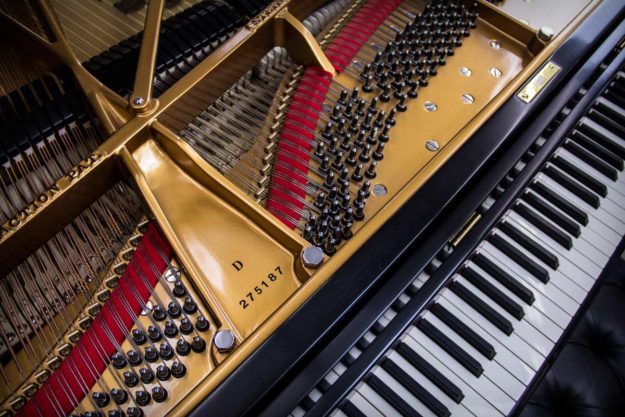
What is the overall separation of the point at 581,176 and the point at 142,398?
75.2 inches

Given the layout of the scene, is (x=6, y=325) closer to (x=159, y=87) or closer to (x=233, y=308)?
(x=233, y=308)

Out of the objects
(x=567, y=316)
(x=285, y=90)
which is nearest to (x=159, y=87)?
(x=285, y=90)

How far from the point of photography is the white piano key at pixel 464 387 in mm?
1545

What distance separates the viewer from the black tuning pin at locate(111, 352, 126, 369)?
144cm

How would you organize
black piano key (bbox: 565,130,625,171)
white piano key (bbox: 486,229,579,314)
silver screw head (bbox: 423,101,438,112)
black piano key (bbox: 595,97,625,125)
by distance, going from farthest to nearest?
1. black piano key (bbox: 595,97,625,125)
2. black piano key (bbox: 565,130,625,171)
3. silver screw head (bbox: 423,101,438,112)
4. white piano key (bbox: 486,229,579,314)

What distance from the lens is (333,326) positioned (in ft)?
4.60

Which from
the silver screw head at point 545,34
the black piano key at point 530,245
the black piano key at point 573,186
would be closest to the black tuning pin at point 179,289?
the black piano key at point 530,245

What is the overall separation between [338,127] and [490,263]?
0.77 m

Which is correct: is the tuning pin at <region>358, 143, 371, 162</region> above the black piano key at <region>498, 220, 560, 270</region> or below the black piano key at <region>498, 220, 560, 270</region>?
below

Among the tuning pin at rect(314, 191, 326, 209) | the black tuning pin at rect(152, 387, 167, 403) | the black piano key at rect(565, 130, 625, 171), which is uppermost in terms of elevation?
the black piano key at rect(565, 130, 625, 171)

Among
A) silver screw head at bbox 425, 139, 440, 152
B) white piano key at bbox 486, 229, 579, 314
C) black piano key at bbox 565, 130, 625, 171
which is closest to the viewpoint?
white piano key at bbox 486, 229, 579, 314

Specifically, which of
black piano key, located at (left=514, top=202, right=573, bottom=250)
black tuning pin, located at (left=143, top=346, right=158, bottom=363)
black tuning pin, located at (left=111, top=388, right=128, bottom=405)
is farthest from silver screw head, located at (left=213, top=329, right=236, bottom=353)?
black piano key, located at (left=514, top=202, right=573, bottom=250)

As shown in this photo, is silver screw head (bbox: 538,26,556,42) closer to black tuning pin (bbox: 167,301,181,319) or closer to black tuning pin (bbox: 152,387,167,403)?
black tuning pin (bbox: 167,301,181,319)

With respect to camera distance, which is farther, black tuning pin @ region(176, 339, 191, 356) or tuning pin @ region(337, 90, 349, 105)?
tuning pin @ region(337, 90, 349, 105)
